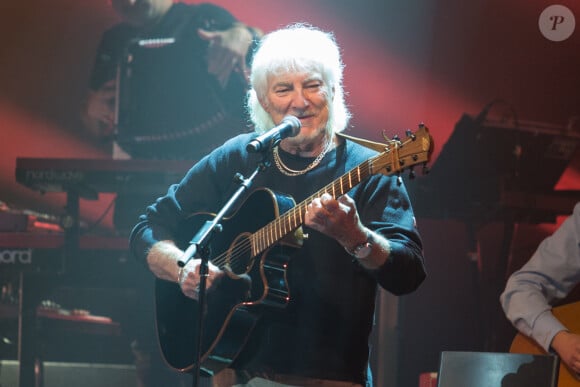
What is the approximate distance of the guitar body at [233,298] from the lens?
2.38 m

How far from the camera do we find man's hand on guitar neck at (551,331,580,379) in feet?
9.24

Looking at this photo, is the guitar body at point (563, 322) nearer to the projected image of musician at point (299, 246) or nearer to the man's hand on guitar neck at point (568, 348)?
the man's hand on guitar neck at point (568, 348)

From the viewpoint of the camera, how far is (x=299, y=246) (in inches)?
93.8

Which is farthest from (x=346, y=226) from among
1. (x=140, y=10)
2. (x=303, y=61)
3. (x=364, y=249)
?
(x=140, y=10)

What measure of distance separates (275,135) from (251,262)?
0.43 meters

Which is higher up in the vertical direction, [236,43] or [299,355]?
[236,43]

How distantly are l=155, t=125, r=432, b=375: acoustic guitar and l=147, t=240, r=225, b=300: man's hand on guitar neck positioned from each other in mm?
45

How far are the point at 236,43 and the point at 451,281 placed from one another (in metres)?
1.76

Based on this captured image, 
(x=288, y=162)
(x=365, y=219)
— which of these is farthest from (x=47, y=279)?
(x=365, y=219)

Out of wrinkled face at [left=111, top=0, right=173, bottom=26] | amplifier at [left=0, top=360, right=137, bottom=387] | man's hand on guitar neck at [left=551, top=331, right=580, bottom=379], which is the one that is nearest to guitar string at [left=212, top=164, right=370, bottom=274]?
man's hand on guitar neck at [left=551, top=331, right=580, bottom=379]

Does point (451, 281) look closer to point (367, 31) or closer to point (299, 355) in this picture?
point (367, 31)

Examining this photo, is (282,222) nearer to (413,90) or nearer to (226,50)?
(413,90)

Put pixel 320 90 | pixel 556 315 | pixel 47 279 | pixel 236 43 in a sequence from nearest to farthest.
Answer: pixel 320 90
pixel 556 315
pixel 47 279
pixel 236 43

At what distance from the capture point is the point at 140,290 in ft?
13.7
